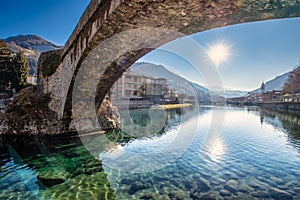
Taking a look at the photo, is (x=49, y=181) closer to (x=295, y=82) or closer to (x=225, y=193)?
(x=225, y=193)

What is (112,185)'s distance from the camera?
476cm

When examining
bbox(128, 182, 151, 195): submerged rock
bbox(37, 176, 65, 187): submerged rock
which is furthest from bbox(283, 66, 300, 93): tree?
bbox(37, 176, 65, 187): submerged rock

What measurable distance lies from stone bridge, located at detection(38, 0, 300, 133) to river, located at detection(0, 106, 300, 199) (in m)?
3.23

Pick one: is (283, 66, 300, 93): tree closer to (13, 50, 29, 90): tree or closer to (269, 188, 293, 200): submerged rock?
(269, 188, 293, 200): submerged rock

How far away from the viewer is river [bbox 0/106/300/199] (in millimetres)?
4367

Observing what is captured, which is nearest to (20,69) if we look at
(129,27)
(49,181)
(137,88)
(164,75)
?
(137,88)

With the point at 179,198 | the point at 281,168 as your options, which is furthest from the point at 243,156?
the point at 179,198

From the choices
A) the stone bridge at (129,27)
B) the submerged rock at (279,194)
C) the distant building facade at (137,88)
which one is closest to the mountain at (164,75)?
the distant building facade at (137,88)

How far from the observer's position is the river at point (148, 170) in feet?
14.3

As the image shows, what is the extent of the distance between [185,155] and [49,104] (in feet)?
27.0

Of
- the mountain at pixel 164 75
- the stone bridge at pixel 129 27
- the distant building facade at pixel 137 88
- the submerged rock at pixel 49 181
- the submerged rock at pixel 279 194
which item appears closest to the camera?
the stone bridge at pixel 129 27

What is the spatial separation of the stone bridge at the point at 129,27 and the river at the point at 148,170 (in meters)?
3.23

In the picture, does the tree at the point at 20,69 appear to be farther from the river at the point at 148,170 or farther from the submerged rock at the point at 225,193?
the submerged rock at the point at 225,193

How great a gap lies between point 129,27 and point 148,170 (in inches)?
171
